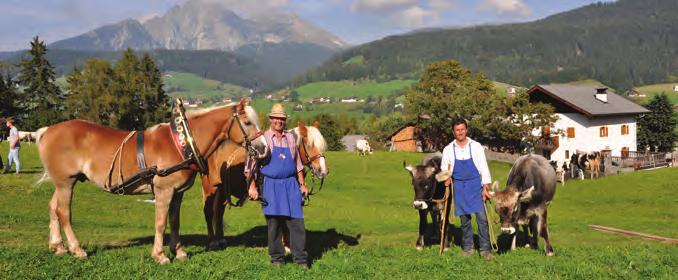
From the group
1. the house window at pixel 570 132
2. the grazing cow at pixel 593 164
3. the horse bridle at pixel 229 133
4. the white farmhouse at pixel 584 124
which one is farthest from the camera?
the house window at pixel 570 132

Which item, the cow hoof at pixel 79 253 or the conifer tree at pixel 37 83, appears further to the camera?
the conifer tree at pixel 37 83

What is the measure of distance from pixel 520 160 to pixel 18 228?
13762 mm

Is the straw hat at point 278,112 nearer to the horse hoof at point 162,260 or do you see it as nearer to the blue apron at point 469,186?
the horse hoof at point 162,260

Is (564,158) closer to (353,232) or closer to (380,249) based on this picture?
(353,232)

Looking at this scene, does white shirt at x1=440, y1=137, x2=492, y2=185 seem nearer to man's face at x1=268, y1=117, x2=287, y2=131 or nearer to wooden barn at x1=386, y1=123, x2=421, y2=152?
man's face at x1=268, y1=117, x2=287, y2=131

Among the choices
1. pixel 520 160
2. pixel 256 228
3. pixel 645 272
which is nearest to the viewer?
pixel 645 272

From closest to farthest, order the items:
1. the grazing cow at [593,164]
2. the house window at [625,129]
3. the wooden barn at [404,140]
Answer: the grazing cow at [593,164] → the house window at [625,129] → the wooden barn at [404,140]

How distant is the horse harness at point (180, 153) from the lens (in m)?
8.68

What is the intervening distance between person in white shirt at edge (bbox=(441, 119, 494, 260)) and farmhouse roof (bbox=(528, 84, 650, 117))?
56779 mm

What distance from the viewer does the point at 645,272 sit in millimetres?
8367

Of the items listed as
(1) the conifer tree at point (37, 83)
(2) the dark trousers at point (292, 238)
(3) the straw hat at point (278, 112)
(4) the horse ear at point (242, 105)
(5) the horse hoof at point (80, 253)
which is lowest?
(5) the horse hoof at point (80, 253)

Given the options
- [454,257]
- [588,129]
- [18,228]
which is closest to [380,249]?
Answer: [454,257]

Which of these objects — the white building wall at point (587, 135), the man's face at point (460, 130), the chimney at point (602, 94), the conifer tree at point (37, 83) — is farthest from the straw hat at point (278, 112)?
the conifer tree at point (37, 83)

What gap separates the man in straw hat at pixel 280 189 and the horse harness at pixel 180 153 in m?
0.52
